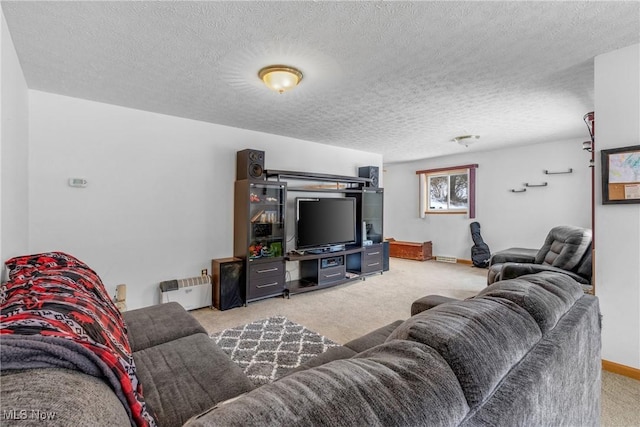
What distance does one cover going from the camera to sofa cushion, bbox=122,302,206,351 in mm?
1776

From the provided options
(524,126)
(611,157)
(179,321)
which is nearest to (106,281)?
(179,321)

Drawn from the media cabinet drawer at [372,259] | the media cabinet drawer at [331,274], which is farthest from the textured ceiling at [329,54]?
the media cabinet drawer at [372,259]

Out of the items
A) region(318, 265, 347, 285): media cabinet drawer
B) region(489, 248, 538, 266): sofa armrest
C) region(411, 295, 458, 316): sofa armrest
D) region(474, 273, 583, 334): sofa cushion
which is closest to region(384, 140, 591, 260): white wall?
region(489, 248, 538, 266): sofa armrest

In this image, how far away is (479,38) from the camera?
2.02m

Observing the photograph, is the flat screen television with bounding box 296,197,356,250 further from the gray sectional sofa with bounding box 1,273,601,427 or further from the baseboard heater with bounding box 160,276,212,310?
the gray sectional sofa with bounding box 1,273,601,427

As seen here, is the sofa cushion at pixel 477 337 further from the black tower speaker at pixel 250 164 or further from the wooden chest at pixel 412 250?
the wooden chest at pixel 412 250

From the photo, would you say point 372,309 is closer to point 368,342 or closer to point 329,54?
point 368,342

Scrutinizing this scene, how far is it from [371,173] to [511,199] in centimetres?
279

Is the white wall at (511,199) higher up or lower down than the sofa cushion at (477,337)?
higher up

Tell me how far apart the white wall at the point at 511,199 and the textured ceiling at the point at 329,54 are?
1.95 meters

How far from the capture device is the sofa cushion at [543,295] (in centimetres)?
101

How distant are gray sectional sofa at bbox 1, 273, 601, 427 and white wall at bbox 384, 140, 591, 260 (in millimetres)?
4105

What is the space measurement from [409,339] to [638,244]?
243cm

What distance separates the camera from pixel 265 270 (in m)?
3.99
